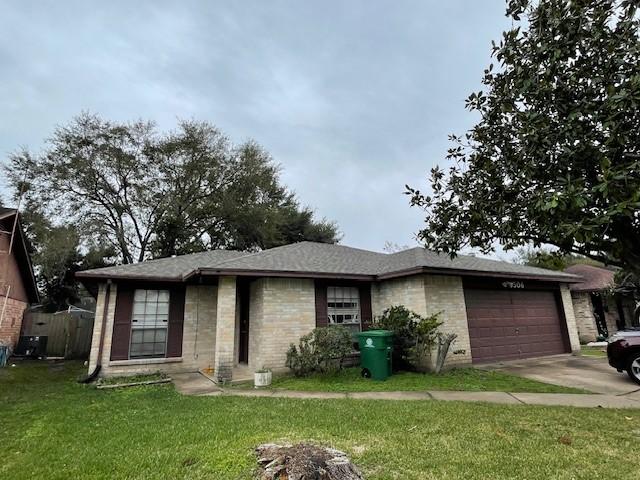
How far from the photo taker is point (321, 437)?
13.8ft

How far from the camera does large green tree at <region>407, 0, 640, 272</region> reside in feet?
14.8

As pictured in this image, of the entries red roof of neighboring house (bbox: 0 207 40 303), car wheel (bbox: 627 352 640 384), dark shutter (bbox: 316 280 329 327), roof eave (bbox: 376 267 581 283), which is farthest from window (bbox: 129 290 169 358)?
car wheel (bbox: 627 352 640 384)

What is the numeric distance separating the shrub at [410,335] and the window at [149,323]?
6.60 m

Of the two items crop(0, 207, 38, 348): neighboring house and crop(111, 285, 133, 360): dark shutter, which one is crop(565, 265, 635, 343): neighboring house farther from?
crop(0, 207, 38, 348): neighboring house

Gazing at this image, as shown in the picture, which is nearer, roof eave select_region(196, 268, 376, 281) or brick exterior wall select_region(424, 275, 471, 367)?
roof eave select_region(196, 268, 376, 281)

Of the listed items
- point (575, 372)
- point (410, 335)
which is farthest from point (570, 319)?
point (410, 335)

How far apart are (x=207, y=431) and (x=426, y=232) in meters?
5.50

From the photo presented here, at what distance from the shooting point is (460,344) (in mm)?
9773

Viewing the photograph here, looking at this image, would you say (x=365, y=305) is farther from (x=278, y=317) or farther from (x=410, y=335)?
(x=278, y=317)

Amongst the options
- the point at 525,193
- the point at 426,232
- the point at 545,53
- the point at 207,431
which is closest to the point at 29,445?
the point at 207,431

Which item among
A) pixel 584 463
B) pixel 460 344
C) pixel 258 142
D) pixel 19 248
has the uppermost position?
pixel 258 142

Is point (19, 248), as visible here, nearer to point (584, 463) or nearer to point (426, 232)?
point (426, 232)

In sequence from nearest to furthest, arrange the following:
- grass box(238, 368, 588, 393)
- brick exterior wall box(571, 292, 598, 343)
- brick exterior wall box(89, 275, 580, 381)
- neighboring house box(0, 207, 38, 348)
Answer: grass box(238, 368, 588, 393) < brick exterior wall box(89, 275, 580, 381) < neighboring house box(0, 207, 38, 348) < brick exterior wall box(571, 292, 598, 343)

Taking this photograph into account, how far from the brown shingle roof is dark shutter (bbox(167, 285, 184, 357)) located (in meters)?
0.73
